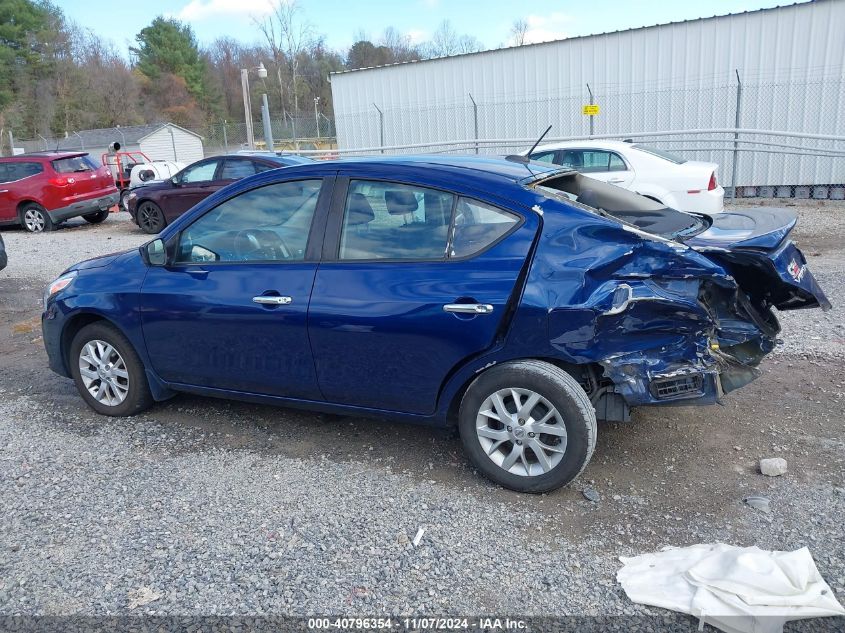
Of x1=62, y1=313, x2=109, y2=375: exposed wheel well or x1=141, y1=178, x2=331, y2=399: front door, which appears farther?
x1=62, y1=313, x2=109, y2=375: exposed wheel well

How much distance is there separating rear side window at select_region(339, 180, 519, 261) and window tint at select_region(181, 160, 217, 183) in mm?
9967

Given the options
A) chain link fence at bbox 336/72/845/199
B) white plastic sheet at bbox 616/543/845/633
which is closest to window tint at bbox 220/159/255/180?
chain link fence at bbox 336/72/845/199

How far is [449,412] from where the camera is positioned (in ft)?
12.6

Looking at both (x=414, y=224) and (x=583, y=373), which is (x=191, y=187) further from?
(x=583, y=373)

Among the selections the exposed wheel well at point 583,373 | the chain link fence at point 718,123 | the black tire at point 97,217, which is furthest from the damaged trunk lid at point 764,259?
the black tire at point 97,217

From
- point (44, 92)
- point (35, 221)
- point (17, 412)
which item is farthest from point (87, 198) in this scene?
point (44, 92)

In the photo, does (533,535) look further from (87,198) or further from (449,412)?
(87,198)

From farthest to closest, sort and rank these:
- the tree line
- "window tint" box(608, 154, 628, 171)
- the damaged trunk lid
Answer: the tree line < "window tint" box(608, 154, 628, 171) < the damaged trunk lid

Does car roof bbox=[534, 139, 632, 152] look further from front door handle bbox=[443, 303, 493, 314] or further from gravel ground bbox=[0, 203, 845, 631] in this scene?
front door handle bbox=[443, 303, 493, 314]

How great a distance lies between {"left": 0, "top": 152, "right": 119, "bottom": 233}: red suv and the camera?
15.1m

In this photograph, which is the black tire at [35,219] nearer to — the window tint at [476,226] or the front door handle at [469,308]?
the window tint at [476,226]

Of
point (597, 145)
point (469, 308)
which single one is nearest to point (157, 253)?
point (469, 308)

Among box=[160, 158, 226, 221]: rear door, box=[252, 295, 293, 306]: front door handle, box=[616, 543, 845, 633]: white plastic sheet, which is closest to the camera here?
box=[616, 543, 845, 633]: white plastic sheet

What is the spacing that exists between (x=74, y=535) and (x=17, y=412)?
208 centimetres
